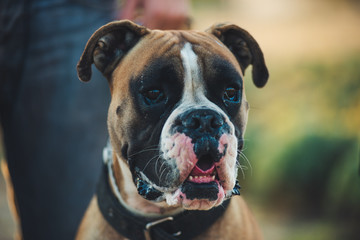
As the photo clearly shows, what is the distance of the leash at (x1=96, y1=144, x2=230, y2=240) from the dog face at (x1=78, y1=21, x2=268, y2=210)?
21 centimetres

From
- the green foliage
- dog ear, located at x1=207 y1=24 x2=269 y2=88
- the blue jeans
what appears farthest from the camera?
the green foliage

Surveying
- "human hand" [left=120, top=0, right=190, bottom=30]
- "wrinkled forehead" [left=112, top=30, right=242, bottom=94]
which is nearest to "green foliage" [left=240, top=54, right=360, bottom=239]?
"human hand" [left=120, top=0, right=190, bottom=30]

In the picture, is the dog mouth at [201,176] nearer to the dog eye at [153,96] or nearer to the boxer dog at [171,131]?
the boxer dog at [171,131]

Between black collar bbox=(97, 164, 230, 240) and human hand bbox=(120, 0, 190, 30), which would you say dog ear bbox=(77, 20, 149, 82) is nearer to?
human hand bbox=(120, 0, 190, 30)

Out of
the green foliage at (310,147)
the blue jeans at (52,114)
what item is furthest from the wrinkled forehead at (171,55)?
the green foliage at (310,147)

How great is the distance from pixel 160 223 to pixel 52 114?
1.82 metres

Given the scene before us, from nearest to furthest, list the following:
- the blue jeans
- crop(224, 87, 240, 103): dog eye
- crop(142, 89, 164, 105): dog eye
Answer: crop(142, 89, 164, 105): dog eye < crop(224, 87, 240, 103): dog eye < the blue jeans

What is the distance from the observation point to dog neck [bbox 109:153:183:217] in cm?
250

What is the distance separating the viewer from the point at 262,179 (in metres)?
5.95

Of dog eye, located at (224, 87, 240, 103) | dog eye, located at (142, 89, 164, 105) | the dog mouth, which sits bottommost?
the dog mouth

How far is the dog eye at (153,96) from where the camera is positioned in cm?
231

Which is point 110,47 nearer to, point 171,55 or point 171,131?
point 171,55

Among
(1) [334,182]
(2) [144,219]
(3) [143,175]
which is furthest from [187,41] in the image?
(1) [334,182]

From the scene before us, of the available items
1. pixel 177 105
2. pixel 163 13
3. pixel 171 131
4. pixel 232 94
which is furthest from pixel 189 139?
pixel 163 13
